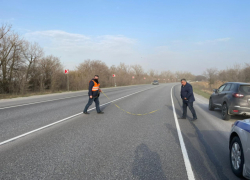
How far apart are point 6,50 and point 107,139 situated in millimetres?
22986

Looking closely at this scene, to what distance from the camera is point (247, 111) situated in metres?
7.65

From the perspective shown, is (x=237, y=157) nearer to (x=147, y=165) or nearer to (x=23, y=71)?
(x=147, y=165)

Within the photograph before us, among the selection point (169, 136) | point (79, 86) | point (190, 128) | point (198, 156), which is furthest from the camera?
point (79, 86)

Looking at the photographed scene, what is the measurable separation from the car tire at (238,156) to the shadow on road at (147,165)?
1.27 metres

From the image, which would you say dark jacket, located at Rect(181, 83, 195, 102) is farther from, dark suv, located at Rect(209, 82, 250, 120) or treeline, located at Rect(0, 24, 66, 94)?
treeline, located at Rect(0, 24, 66, 94)

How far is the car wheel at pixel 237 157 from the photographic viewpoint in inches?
132

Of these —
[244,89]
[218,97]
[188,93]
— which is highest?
[244,89]

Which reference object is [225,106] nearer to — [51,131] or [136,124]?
[136,124]

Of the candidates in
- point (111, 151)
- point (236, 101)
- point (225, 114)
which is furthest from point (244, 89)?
point (111, 151)

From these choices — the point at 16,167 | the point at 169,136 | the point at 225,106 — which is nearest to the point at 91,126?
the point at 169,136

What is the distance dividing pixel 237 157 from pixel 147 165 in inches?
64.0

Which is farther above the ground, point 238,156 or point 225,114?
point 238,156

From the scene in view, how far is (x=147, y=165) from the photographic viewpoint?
384 centimetres

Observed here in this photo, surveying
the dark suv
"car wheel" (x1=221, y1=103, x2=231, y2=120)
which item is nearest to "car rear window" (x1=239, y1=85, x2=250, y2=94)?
the dark suv
